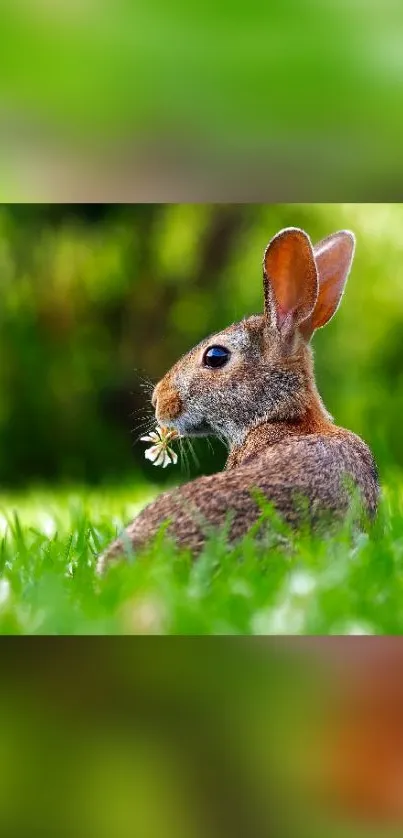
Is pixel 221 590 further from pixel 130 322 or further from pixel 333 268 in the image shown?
pixel 130 322

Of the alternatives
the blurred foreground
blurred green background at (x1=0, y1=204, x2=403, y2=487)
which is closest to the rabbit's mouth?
the blurred foreground

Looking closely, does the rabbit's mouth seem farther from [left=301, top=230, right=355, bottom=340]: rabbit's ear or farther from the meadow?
the meadow

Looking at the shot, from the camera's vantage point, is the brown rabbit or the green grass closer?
the green grass

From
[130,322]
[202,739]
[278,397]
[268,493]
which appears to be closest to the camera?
[202,739]

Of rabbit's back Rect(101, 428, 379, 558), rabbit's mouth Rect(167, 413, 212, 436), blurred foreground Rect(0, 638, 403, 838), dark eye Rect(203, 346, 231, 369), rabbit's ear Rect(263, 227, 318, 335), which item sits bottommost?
blurred foreground Rect(0, 638, 403, 838)

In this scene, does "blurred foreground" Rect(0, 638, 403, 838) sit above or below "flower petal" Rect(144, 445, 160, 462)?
below
